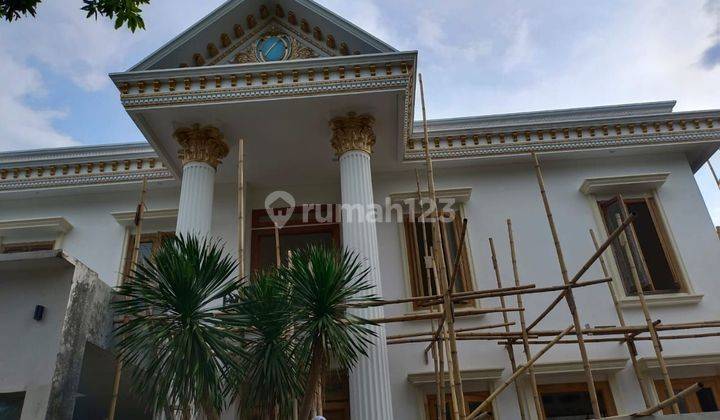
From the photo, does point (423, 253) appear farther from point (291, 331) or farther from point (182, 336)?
point (182, 336)

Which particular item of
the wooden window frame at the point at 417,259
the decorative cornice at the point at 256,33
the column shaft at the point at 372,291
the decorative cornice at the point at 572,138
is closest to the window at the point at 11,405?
the column shaft at the point at 372,291

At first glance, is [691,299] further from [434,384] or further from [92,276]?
[92,276]

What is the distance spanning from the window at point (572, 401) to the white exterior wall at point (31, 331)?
6.14 metres

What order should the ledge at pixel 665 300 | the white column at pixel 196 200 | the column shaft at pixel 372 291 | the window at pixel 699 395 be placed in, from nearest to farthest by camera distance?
the column shaft at pixel 372 291, the white column at pixel 196 200, the window at pixel 699 395, the ledge at pixel 665 300

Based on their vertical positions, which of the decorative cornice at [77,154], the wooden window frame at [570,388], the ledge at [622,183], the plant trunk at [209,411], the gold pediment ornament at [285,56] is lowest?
the plant trunk at [209,411]

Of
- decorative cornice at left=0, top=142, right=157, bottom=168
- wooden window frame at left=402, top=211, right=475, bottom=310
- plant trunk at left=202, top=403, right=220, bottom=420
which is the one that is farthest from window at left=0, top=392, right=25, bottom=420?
wooden window frame at left=402, top=211, right=475, bottom=310

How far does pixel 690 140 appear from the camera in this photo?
9.13 metres

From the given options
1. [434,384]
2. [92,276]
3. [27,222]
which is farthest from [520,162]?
[27,222]

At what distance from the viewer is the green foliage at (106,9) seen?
425cm

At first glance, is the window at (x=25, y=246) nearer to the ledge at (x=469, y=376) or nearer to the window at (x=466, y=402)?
the ledge at (x=469, y=376)

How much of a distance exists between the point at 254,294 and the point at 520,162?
580 cm

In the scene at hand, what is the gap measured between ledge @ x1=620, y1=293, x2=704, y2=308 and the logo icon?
5351mm

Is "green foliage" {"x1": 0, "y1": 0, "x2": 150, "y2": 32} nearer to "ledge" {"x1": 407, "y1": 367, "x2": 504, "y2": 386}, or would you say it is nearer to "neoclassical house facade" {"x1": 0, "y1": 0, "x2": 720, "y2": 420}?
"neoclassical house facade" {"x1": 0, "y1": 0, "x2": 720, "y2": 420}

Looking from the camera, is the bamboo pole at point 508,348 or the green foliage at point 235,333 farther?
the bamboo pole at point 508,348
